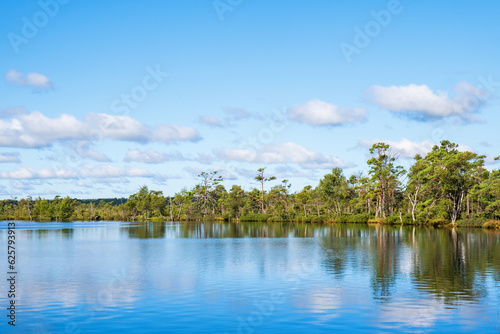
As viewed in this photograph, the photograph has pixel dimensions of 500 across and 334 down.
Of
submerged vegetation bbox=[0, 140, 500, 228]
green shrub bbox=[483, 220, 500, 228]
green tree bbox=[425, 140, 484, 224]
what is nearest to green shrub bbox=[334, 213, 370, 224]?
submerged vegetation bbox=[0, 140, 500, 228]

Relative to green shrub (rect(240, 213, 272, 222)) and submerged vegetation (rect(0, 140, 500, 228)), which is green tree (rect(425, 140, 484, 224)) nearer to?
submerged vegetation (rect(0, 140, 500, 228))

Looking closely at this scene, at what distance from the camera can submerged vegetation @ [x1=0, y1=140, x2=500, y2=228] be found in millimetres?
81312

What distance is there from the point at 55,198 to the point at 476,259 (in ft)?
484

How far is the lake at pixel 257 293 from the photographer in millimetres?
16875

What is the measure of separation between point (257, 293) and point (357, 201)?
88493mm

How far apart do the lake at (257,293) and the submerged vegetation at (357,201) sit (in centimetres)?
4717

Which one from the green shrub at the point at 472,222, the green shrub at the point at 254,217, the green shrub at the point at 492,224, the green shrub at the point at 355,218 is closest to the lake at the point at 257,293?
the green shrub at the point at 492,224

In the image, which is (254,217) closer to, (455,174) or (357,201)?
(357,201)

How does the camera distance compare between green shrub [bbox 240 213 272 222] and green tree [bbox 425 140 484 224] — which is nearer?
green tree [bbox 425 140 484 224]

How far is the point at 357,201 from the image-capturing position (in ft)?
351

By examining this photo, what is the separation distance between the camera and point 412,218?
86.4 m

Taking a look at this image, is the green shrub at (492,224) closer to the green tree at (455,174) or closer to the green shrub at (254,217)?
the green tree at (455,174)

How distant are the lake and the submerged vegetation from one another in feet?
155

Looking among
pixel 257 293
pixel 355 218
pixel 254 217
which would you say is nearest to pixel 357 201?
pixel 355 218
